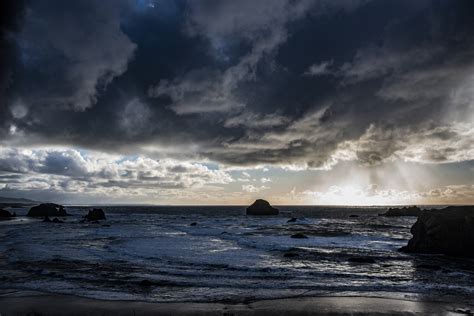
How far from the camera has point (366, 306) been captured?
1467cm

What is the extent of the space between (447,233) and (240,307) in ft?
81.4

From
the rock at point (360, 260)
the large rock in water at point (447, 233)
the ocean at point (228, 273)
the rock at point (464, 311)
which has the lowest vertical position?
the ocean at point (228, 273)

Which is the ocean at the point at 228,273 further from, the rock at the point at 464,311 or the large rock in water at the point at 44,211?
the large rock in water at the point at 44,211

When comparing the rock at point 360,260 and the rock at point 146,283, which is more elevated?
the rock at point 360,260

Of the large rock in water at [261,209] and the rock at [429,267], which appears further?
the large rock in water at [261,209]

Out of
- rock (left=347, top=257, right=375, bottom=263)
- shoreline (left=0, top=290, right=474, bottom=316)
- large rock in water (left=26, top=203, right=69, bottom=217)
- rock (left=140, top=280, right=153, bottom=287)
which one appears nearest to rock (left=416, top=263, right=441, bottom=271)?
rock (left=347, top=257, right=375, bottom=263)

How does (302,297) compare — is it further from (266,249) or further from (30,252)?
(30,252)

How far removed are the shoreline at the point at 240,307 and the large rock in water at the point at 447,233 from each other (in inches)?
690

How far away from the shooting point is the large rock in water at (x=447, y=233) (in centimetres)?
2966

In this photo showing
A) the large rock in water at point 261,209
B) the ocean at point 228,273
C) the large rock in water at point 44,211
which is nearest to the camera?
the ocean at point 228,273

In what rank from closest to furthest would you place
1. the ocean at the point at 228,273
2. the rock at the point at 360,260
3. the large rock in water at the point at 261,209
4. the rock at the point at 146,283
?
the ocean at the point at 228,273
the rock at the point at 146,283
the rock at the point at 360,260
the large rock in water at the point at 261,209

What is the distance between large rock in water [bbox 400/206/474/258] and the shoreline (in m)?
17.5

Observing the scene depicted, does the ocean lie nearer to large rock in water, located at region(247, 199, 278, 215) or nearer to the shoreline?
the shoreline

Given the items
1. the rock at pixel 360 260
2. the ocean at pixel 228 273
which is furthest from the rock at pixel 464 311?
the rock at pixel 360 260
